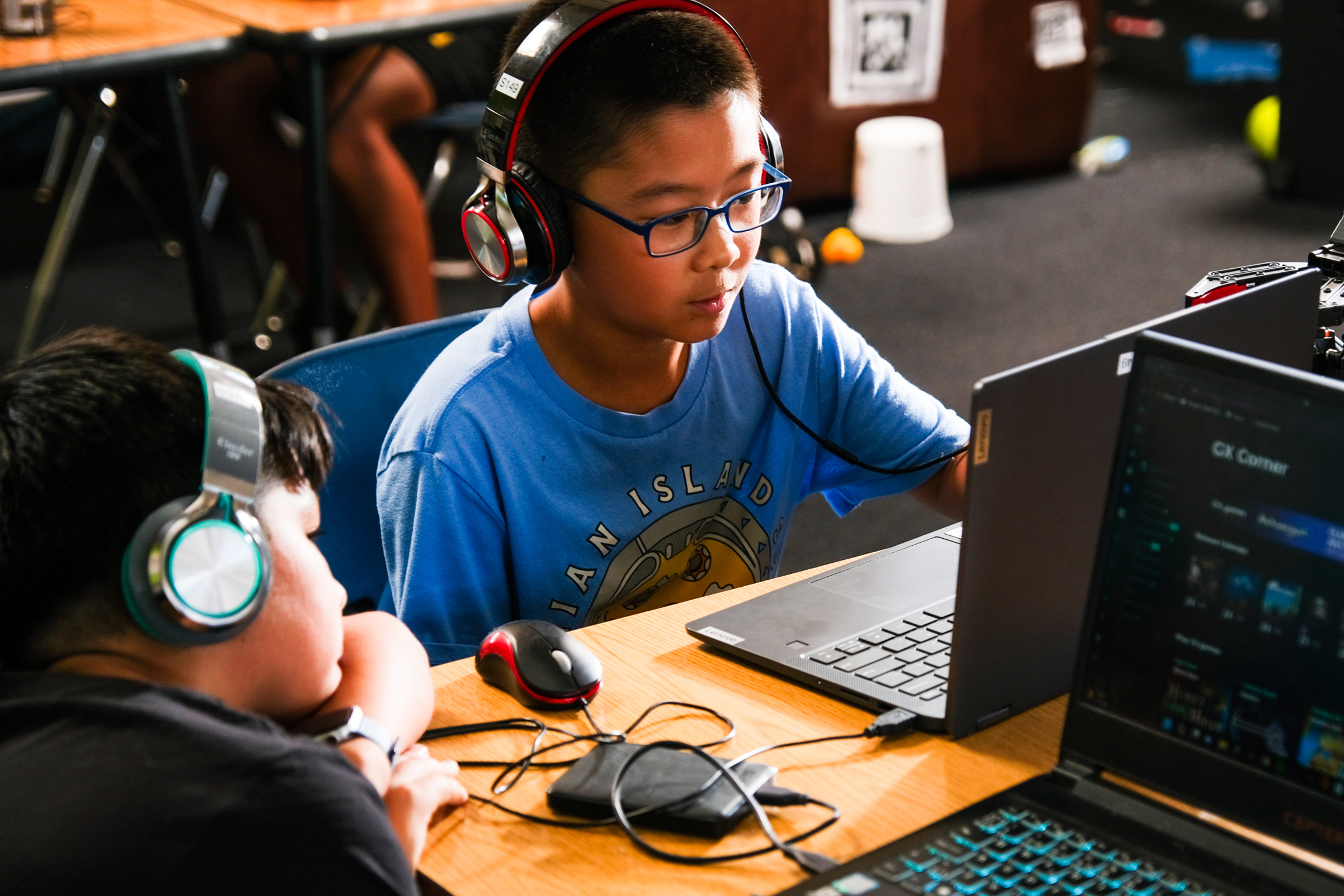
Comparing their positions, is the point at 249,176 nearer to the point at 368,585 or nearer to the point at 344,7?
the point at 344,7

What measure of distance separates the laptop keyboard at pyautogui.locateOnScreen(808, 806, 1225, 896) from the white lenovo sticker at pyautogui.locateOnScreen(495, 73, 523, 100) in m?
0.68

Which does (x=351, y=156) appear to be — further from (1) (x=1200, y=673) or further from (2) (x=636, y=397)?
(1) (x=1200, y=673)

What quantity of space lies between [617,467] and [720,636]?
264 millimetres

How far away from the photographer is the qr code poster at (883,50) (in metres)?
3.83

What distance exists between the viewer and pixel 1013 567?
879 millimetres

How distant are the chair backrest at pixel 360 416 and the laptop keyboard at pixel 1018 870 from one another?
0.64 meters

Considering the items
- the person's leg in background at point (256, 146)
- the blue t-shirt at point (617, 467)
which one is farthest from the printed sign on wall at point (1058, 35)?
the blue t-shirt at point (617, 467)

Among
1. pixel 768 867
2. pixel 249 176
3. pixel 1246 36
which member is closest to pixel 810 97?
pixel 249 176

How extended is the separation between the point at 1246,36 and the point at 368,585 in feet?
15.7

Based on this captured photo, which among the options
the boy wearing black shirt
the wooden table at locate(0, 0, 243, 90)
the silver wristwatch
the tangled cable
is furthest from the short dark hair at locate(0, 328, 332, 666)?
the wooden table at locate(0, 0, 243, 90)

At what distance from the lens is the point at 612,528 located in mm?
1246

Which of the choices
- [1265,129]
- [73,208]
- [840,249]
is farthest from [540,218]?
[1265,129]

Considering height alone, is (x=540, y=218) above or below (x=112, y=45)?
below

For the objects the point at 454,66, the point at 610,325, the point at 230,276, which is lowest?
the point at 230,276
